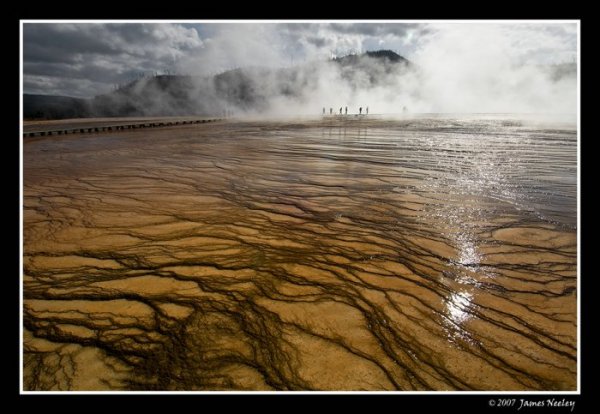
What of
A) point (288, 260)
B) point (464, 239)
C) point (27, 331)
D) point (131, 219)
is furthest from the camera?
point (131, 219)

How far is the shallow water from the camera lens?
130cm

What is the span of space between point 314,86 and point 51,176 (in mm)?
73023

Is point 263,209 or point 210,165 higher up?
point 210,165

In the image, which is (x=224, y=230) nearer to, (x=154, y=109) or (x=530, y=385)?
(x=530, y=385)

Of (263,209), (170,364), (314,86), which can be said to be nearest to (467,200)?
(263,209)

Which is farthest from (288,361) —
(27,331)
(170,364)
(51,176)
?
(51,176)

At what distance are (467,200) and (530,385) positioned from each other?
8.62ft

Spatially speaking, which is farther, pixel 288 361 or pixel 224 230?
pixel 224 230

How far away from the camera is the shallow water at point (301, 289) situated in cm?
130

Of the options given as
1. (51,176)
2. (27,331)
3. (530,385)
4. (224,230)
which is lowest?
(530,385)

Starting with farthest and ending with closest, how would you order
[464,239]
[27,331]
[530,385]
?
[464,239] < [27,331] < [530,385]

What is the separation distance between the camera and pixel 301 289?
1837mm

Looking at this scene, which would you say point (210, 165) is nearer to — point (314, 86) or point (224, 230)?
point (224, 230)

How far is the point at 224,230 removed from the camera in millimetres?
2662
